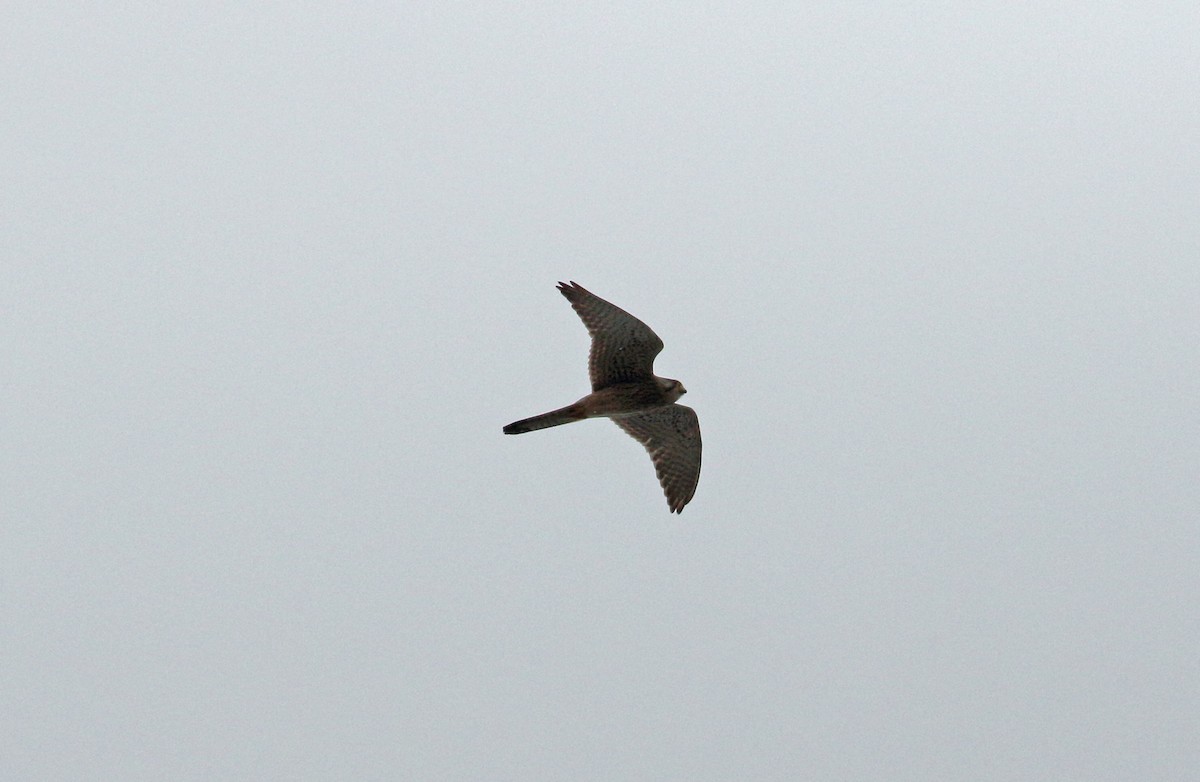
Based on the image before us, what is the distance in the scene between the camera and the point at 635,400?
49.8ft

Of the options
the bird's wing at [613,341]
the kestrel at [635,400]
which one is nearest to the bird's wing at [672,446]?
the kestrel at [635,400]

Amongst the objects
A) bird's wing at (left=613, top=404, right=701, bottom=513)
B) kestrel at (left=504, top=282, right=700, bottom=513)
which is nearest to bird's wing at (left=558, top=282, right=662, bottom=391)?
kestrel at (left=504, top=282, right=700, bottom=513)

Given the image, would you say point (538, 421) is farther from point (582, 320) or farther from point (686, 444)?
point (686, 444)

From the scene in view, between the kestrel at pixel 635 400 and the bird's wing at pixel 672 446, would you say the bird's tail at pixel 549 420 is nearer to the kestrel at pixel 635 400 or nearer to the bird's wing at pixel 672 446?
the kestrel at pixel 635 400

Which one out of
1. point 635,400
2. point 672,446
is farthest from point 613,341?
point 672,446

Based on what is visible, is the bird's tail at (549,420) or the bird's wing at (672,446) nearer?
the bird's tail at (549,420)

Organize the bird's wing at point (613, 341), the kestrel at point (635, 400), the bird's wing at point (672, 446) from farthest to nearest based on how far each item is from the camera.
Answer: the bird's wing at point (672, 446)
the kestrel at point (635, 400)
the bird's wing at point (613, 341)

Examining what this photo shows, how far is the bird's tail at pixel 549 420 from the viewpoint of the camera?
1466 cm

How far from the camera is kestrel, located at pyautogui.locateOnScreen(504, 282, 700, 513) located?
47.4 feet

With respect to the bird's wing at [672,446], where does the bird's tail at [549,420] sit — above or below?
above

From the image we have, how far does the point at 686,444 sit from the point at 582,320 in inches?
104

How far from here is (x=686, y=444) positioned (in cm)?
1619

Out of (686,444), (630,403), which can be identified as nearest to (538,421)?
(630,403)

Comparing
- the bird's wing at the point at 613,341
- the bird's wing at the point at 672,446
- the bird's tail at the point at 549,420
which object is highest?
the bird's wing at the point at 613,341
